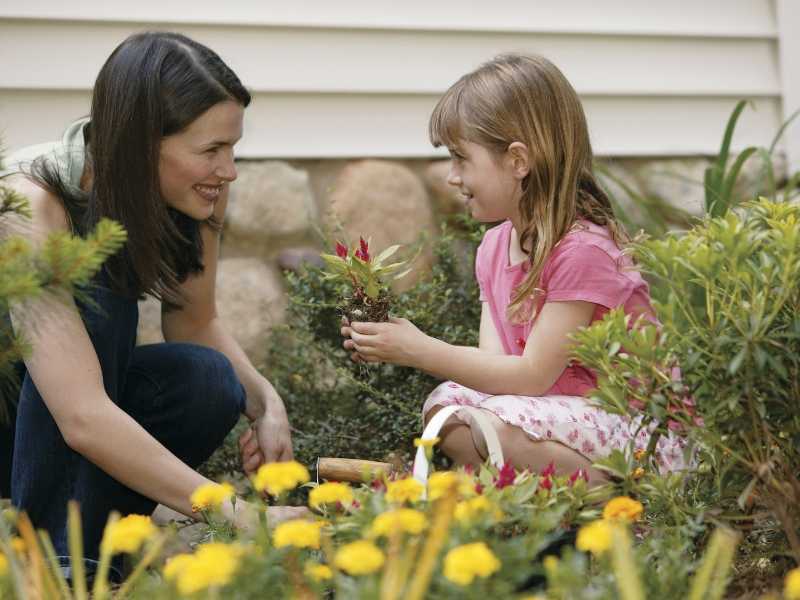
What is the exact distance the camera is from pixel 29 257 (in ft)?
4.39

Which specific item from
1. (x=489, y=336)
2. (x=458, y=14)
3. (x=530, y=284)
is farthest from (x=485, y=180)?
(x=458, y=14)

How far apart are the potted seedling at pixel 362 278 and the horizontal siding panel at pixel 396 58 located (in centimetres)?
150

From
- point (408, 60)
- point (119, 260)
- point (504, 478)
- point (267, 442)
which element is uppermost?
point (408, 60)

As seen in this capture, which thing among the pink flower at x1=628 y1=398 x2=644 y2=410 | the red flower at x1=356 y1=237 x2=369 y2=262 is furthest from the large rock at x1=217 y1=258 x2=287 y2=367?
the pink flower at x1=628 y1=398 x2=644 y2=410

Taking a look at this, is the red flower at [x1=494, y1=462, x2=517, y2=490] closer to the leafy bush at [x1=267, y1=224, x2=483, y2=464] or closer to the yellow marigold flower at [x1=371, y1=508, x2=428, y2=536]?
the yellow marigold flower at [x1=371, y1=508, x2=428, y2=536]

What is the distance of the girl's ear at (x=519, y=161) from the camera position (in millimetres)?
2438

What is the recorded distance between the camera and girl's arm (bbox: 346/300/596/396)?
7.48 ft

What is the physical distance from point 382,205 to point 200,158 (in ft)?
4.53

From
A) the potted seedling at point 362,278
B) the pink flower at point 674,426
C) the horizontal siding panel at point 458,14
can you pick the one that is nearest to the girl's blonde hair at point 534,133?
the potted seedling at point 362,278

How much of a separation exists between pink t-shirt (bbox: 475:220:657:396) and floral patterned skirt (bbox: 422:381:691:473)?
114mm

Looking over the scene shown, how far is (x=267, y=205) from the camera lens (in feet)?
11.5

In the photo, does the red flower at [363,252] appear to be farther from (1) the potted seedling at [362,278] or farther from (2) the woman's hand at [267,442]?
(2) the woman's hand at [267,442]

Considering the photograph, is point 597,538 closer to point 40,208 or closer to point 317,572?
point 317,572

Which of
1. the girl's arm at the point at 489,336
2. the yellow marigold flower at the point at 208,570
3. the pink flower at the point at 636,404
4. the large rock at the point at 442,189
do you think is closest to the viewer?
the yellow marigold flower at the point at 208,570
